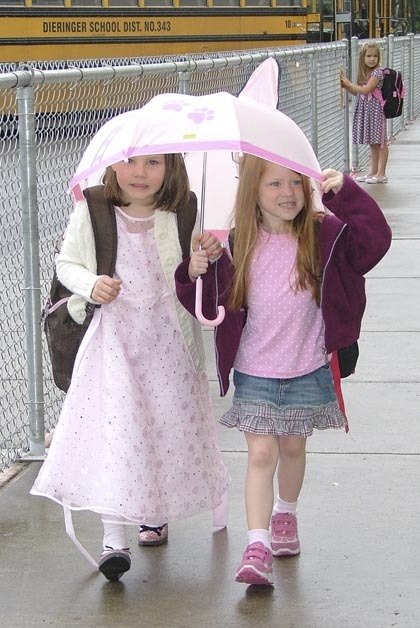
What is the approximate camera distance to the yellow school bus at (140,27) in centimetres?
1680

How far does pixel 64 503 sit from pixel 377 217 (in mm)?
1218

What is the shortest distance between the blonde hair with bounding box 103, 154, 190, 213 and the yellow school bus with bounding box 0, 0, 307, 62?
13.1 m

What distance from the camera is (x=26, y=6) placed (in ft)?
54.6

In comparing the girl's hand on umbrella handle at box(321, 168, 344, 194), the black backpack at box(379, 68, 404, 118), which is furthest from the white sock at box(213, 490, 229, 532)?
the black backpack at box(379, 68, 404, 118)

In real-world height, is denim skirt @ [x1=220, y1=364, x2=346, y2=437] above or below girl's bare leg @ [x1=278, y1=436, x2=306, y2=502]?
above

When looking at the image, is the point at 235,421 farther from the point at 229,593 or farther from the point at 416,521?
the point at 416,521

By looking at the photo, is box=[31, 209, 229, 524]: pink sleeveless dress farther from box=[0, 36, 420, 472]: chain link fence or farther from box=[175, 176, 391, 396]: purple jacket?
box=[0, 36, 420, 472]: chain link fence

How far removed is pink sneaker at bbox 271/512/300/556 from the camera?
4016mm

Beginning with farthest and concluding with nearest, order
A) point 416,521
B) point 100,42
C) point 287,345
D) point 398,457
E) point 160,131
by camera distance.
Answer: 1. point 100,42
2. point 398,457
3. point 416,521
4. point 287,345
5. point 160,131

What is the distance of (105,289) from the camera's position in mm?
3668

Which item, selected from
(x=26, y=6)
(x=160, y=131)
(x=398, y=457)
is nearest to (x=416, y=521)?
(x=398, y=457)

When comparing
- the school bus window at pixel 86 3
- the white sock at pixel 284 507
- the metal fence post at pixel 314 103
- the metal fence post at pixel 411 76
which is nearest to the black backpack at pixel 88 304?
the white sock at pixel 284 507

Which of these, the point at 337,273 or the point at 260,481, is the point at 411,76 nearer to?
the point at 337,273

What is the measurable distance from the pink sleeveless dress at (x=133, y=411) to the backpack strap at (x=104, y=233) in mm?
37
